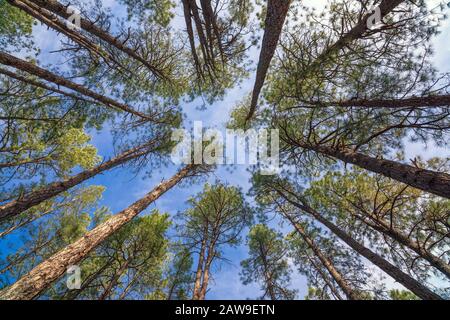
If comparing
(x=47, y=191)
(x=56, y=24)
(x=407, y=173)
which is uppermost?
(x=56, y=24)

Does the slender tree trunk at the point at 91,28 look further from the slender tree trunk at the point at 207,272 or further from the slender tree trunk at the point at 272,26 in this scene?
the slender tree trunk at the point at 207,272

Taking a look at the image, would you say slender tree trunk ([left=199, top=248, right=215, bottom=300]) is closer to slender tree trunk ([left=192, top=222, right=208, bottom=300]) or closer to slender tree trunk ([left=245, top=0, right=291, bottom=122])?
slender tree trunk ([left=192, top=222, right=208, bottom=300])

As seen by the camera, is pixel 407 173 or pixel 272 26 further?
pixel 272 26

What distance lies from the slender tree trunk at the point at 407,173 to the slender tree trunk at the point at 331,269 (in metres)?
3.78

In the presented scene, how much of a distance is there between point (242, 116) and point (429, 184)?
6485mm

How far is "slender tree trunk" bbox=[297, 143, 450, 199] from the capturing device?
9.30 ft

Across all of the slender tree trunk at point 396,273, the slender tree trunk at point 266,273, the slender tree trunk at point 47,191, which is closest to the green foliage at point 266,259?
the slender tree trunk at point 266,273

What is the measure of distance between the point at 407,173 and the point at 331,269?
4821 mm

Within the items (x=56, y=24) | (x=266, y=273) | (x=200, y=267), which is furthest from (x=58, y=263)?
(x=266, y=273)

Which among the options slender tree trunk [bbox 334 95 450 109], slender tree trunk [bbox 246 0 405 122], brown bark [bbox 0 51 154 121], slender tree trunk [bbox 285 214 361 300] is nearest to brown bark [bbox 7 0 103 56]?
brown bark [bbox 0 51 154 121]

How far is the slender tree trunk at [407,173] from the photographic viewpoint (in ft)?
9.30

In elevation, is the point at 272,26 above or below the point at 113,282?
above

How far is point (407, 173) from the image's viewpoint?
332 centimetres

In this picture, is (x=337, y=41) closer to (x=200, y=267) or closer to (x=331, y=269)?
(x=331, y=269)
